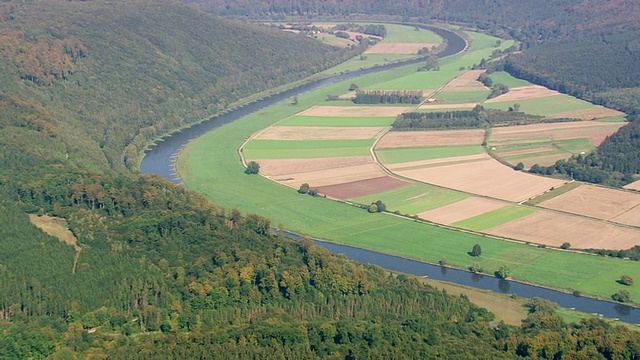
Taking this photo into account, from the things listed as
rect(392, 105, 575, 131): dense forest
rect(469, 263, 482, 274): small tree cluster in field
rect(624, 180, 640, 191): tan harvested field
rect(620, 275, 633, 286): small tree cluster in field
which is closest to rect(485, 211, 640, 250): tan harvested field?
rect(620, 275, 633, 286): small tree cluster in field

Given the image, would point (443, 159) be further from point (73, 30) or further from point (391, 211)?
point (73, 30)

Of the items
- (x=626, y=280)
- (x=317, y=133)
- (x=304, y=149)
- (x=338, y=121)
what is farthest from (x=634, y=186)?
(x=338, y=121)

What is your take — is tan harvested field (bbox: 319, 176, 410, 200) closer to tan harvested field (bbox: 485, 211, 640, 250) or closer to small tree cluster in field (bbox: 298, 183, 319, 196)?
small tree cluster in field (bbox: 298, 183, 319, 196)

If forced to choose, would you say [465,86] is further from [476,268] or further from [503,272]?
[503,272]

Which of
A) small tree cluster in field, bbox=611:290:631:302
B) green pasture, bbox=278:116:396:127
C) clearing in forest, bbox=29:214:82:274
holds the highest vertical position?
clearing in forest, bbox=29:214:82:274

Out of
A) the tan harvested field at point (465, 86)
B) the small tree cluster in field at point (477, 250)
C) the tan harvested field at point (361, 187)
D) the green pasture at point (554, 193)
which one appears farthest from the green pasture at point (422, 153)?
the tan harvested field at point (465, 86)

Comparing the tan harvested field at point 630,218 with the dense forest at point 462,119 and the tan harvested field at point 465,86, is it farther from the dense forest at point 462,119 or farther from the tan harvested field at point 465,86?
the tan harvested field at point 465,86

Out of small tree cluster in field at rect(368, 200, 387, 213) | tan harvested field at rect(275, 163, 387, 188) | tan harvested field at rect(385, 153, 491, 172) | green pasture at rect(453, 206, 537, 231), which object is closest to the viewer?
green pasture at rect(453, 206, 537, 231)
